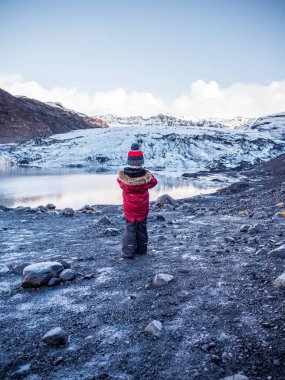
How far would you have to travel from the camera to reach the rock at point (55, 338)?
2.50 metres

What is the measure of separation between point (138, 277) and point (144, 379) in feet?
5.84

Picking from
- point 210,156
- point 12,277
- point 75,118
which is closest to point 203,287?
point 12,277

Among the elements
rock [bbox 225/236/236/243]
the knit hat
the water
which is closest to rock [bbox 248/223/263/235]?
rock [bbox 225/236/236/243]

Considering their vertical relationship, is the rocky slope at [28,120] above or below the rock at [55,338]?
above

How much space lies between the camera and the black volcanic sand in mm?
2176

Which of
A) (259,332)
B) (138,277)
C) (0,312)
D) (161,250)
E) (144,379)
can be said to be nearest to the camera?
(144,379)

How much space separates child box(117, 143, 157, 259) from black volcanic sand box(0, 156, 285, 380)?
279 millimetres

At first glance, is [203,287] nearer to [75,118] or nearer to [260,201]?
[260,201]

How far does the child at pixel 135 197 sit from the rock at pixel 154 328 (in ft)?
6.93

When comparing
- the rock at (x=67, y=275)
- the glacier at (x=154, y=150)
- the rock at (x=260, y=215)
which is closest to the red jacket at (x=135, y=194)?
the rock at (x=67, y=275)

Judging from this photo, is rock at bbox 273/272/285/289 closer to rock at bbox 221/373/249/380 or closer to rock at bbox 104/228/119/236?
rock at bbox 221/373/249/380


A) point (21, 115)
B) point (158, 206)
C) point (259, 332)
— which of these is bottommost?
point (158, 206)

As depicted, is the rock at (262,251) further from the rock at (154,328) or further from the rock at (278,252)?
the rock at (154,328)

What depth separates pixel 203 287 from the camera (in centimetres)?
339
